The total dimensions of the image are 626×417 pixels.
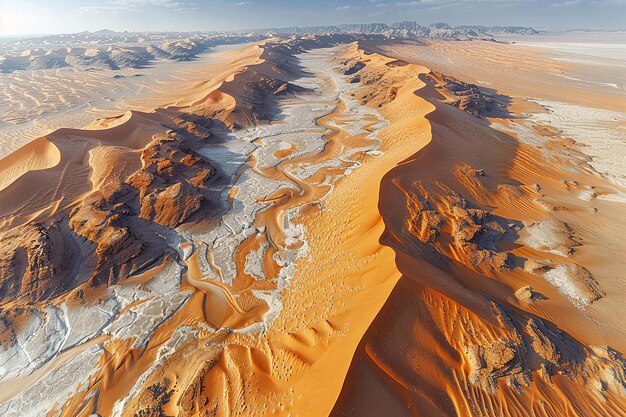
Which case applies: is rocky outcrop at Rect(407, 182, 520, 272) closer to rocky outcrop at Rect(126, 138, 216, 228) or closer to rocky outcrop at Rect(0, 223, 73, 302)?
rocky outcrop at Rect(126, 138, 216, 228)

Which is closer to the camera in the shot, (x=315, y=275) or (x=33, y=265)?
(x=33, y=265)

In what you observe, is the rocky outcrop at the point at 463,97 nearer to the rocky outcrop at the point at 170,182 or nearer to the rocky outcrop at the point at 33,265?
the rocky outcrop at the point at 170,182

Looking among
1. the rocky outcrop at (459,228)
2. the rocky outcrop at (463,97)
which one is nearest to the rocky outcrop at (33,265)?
the rocky outcrop at (459,228)

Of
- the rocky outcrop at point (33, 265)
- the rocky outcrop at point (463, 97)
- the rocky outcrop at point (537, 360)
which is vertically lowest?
the rocky outcrop at point (537, 360)

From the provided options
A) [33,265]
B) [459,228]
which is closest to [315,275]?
[459,228]

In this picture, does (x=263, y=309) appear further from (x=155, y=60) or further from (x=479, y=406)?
(x=155, y=60)

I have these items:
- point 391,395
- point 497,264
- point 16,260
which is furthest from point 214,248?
point 497,264

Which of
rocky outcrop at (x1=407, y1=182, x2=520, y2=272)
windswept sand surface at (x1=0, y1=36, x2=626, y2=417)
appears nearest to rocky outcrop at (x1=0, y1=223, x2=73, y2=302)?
windswept sand surface at (x1=0, y1=36, x2=626, y2=417)

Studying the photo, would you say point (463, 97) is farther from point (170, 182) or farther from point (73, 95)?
point (73, 95)
